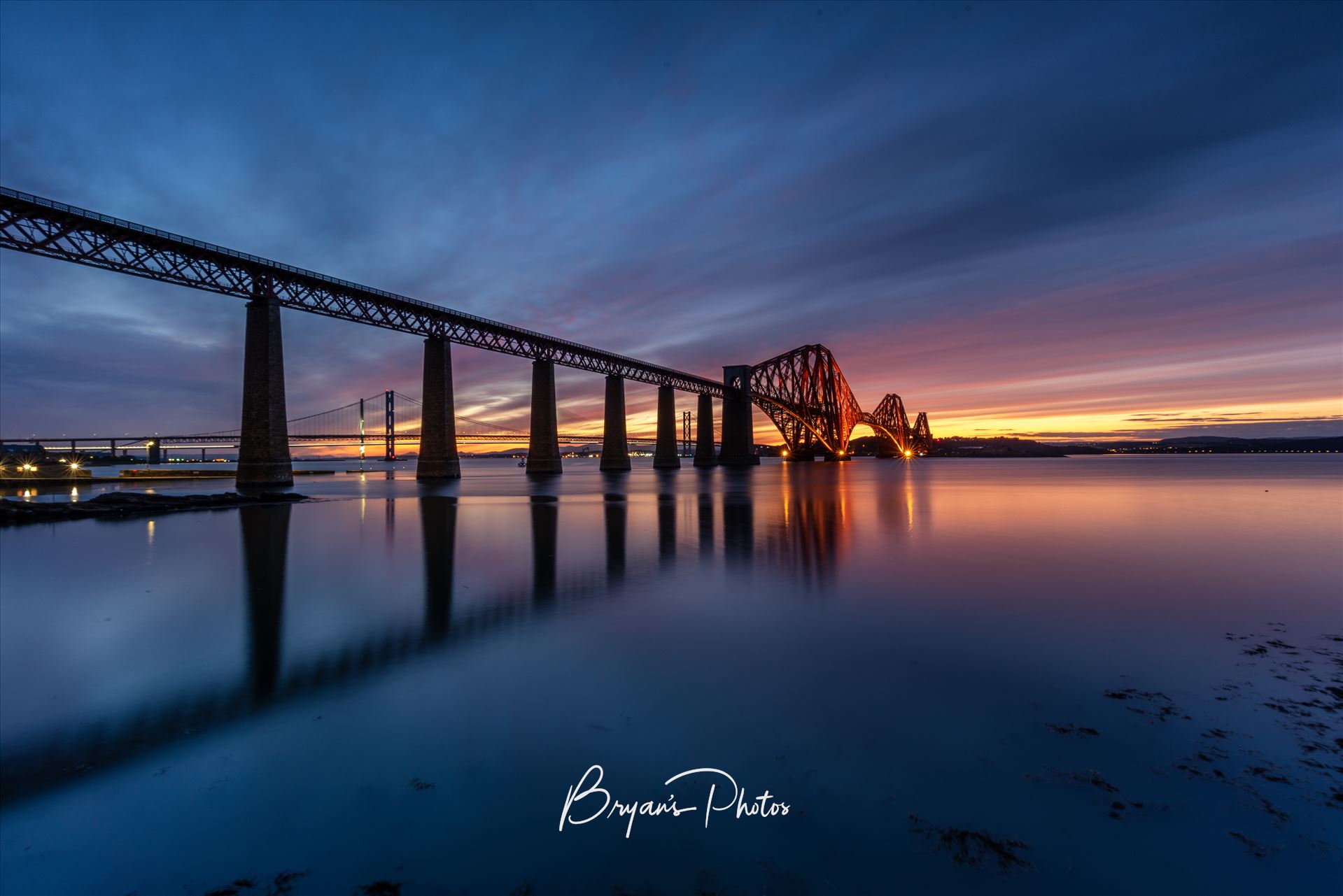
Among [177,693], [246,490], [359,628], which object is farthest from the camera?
[246,490]

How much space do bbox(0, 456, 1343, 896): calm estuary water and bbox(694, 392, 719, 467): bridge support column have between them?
224 feet

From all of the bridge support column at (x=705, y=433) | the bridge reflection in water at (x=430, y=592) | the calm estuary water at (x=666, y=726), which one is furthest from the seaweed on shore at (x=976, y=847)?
the bridge support column at (x=705, y=433)

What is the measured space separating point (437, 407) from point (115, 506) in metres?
23.2

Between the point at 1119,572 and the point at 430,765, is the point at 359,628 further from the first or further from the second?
the point at 1119,572

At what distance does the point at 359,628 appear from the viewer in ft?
24.1

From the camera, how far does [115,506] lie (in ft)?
66.9

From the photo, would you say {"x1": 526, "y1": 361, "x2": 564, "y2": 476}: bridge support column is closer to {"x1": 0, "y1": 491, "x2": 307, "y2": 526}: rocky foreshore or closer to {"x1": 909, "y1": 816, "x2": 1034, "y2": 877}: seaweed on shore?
{"x1": 0, "y1": 491, "x2": 307, "y2": 526}: rocky foreshore

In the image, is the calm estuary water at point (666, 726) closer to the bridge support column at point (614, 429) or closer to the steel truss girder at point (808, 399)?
the bridge support column at point (614, 429)

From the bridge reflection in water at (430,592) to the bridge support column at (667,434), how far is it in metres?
46.0

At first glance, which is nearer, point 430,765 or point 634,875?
point 634,875

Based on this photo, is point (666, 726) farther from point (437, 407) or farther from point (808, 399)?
point (808, 399)

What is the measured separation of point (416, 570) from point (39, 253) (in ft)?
101

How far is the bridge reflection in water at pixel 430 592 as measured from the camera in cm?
439

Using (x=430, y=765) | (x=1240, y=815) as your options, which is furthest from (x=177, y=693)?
(x=1240, y=815)
